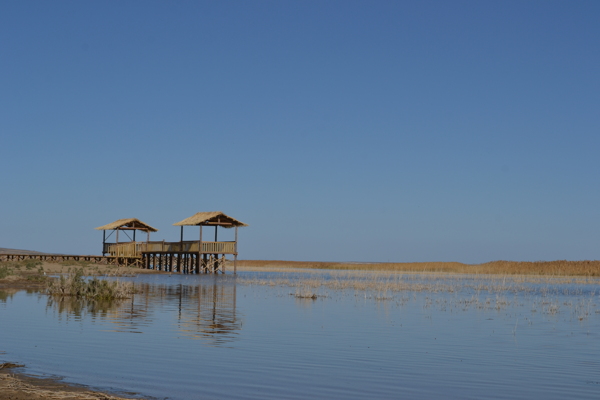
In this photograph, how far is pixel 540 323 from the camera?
19.8 metres

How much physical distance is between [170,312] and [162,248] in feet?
119

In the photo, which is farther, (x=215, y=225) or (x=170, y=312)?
(x=215, y=225)

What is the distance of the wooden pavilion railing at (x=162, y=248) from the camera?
53.1 meters

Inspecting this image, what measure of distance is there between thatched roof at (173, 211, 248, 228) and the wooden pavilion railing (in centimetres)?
162

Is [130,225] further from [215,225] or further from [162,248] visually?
[215,225]

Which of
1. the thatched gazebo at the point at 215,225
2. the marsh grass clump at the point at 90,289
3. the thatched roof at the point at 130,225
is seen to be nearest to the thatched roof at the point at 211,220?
the thatched gazebo at the point at 215,225

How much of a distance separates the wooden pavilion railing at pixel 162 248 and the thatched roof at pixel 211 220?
5.30ft

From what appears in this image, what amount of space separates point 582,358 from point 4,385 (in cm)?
1057

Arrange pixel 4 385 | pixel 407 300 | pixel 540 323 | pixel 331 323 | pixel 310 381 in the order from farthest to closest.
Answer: pixel 407 300 < pixel 540 323 < pixel 331 323 < pixel 310 381 < pixel 4 385

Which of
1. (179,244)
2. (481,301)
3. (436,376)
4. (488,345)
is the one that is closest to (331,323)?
(488,345)

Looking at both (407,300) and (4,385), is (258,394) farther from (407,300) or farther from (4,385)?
(407,300)

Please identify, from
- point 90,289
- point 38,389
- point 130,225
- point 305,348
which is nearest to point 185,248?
point 130,225

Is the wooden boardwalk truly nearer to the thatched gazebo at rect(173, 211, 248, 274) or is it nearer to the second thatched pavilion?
the second thatched pavilion

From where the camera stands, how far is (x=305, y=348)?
44.9ft
